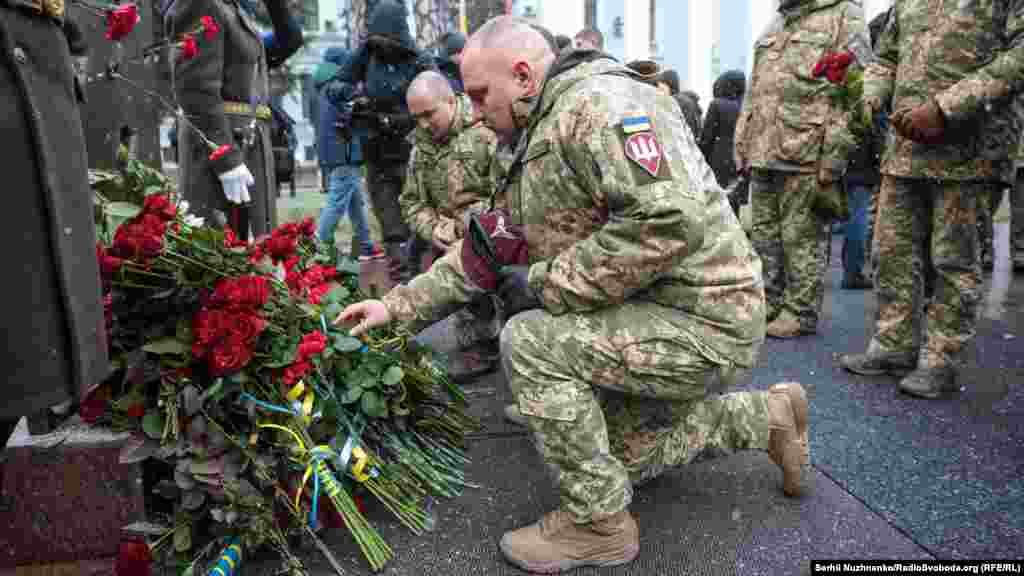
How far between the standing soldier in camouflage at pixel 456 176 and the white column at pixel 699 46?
15722 millimetres

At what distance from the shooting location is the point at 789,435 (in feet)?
8.13

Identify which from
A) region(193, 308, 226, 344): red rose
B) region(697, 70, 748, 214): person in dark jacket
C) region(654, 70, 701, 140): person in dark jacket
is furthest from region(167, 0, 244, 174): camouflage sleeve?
region(697, 70, 748, 214): person in dark jacket

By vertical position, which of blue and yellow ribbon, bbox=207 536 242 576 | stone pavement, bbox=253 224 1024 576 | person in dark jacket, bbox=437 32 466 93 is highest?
person in dark jacket, bbox=437 32 466 93

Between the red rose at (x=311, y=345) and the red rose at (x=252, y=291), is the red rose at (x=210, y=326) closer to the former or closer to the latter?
the red rose at (x=252, y=291)

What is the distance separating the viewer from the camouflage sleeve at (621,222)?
195 centimetres

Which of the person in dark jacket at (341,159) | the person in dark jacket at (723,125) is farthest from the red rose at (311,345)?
the person in dark jacket at (723,125)

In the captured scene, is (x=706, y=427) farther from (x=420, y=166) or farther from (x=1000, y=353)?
(x=1000, y=353)

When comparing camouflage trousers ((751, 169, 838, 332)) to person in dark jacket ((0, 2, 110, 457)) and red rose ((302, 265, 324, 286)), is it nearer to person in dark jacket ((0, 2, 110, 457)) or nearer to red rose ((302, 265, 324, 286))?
red rose ((302, 265, 324, 286))

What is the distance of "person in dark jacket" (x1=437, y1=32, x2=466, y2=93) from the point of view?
618 centimetres

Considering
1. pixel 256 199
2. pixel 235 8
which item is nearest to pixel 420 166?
pixel 256 199

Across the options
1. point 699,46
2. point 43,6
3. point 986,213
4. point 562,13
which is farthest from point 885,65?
point 562,13

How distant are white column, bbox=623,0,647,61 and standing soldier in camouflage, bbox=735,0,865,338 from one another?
17228 mm

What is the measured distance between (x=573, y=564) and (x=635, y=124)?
123 centimetres

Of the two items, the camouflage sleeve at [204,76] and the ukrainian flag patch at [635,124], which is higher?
the camouflage sleeve at [204,76]
